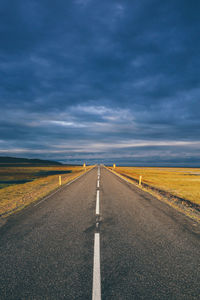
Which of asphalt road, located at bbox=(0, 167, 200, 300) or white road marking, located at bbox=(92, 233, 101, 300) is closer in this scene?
white road marking, located at bbox=(92, 233, 101, 300)

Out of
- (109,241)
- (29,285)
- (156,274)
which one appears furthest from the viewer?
(109,241)

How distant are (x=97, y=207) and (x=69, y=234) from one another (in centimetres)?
360

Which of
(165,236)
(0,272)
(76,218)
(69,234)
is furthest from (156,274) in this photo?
(76,218)

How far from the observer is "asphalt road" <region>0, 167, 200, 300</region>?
3.08m

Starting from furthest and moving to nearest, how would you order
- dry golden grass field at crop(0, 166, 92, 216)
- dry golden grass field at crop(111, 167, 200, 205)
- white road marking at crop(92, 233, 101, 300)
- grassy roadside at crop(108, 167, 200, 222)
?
dry golden grass field at crop(111, 167, 200, 205), dry golden grass field at crop(0, 166, 92, 216), grassy roadside at crop(108, 167, 200, 222), white road marking at crop(92, 233, 101, 300)

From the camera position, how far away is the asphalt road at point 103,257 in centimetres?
308

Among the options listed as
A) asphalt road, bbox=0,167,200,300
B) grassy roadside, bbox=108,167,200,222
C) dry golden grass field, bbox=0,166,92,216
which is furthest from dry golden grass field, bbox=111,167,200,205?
dry golden grass field, bbox=0,166,92,216

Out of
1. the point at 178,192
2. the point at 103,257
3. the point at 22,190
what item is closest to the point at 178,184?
the point at 178,192

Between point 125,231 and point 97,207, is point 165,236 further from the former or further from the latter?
point 97,207

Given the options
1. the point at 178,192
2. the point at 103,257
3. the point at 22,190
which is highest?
the point at 103,257

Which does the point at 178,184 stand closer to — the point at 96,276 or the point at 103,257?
the point at 103,257

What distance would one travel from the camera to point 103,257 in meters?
4.15

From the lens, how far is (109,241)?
5035 millimetres

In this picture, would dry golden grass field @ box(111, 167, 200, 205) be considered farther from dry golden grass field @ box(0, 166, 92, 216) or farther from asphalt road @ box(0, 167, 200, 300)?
dry golden grass field @ box(0, 166, 92, 216)
